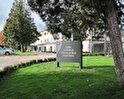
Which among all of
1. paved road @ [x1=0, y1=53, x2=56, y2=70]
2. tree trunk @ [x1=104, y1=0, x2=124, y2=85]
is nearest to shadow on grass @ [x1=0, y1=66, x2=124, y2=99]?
tree trunk @ [x1=104, y1=0, x2=124, y2=85]

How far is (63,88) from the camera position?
13.4m

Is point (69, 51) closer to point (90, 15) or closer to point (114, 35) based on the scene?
point (90, 15)

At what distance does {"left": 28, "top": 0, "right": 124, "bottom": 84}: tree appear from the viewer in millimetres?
12406

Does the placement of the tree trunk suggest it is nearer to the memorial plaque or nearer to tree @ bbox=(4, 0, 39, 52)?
the memorial plaque

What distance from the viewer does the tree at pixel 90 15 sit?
12.4 m

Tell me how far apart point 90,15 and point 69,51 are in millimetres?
7523

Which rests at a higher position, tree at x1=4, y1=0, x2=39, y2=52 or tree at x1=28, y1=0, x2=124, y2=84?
tree at x1=4, y1=0, x2=39, y2=52

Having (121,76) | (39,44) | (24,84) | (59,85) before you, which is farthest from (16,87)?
(39,44)

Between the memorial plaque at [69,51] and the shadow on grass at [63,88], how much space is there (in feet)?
17.6

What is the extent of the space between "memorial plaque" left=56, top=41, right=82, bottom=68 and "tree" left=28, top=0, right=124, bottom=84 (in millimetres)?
3994

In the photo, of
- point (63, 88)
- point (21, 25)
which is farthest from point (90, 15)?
point (21, 25)

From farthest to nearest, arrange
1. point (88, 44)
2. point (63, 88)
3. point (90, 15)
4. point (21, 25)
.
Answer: point (88, 44)
point (21, 25)
point (90, 15)
point (63, 88)

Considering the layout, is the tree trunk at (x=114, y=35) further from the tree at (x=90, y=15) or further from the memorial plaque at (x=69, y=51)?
the memorial plaque at (x=69, y=51)

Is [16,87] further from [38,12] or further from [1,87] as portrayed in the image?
[38,12]
